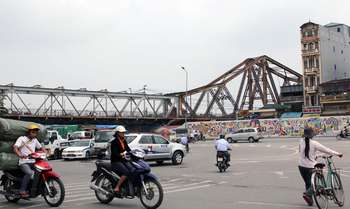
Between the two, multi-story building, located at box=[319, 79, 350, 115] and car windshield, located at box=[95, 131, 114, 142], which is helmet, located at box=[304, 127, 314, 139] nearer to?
car windshield, located at box=[95, 131, 114, 142]

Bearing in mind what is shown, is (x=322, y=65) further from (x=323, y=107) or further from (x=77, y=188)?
(x=77, y=188)

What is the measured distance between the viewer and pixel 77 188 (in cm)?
1445

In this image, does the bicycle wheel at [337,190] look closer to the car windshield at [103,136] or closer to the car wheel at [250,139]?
the car windshield at [103,136]

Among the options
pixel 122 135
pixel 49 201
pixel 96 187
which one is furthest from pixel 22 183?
pixel 122 135

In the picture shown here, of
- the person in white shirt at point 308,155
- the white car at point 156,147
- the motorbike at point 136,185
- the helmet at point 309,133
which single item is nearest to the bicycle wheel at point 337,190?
the person in white shirt at point 308,155

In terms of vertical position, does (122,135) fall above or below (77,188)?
above

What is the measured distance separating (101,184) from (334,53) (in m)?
94.3

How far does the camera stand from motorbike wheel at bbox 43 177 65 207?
408 inches

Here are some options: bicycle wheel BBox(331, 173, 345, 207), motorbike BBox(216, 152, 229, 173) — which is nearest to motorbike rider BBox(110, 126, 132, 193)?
bicycle wheel BBox(331, 173, 345, 207)

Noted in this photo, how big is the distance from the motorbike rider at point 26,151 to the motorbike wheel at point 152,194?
254 centimetres

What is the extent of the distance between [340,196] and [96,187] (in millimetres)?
5169

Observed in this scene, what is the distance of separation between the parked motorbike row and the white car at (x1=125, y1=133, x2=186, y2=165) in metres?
12.9

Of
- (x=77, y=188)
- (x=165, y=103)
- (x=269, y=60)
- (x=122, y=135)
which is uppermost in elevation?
(x=269, y=60)

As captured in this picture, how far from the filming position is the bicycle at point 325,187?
9555mm
